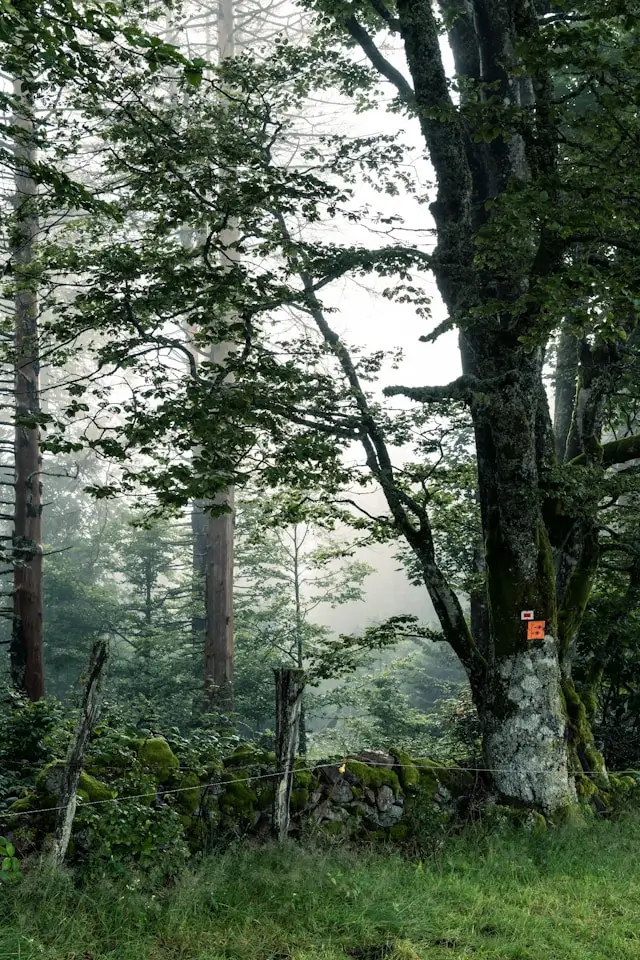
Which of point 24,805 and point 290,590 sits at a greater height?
point 290,590

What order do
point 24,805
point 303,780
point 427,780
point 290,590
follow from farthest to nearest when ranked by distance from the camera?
point 290,590 → point 427,780 → point 303,780 → point 24,805

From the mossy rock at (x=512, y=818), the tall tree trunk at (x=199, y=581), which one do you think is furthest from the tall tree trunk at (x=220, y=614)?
the mossy rock at (x=512, y=818)

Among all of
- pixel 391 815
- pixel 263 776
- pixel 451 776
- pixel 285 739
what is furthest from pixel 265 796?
pixel 451 776

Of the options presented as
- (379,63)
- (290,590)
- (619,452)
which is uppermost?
(379,63)

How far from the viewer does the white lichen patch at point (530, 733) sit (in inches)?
299

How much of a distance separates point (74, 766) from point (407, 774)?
378cm

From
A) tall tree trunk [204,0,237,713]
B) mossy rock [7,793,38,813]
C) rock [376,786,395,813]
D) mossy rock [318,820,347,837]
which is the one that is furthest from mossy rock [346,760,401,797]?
tall tree trunk [204,0,237,713]

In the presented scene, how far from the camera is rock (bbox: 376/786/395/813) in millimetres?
7141

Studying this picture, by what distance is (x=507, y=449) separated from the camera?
8.09m

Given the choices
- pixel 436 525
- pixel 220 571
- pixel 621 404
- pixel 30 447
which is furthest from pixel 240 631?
pixel 621 404

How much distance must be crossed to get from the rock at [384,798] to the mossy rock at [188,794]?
1.94 metres

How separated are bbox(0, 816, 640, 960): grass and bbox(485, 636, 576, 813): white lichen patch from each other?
1.53 meters

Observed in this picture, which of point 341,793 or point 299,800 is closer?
point 299,800

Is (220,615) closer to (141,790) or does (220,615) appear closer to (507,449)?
(507,449)
